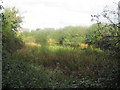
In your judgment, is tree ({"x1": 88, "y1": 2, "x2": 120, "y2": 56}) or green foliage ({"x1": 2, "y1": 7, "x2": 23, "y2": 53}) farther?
green foliage ({"x1": 2, "y1": 7, "x2": 23, "y2": 53})

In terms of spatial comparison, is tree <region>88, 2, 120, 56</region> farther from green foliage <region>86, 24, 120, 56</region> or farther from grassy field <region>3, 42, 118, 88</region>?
grassy field <region>3, 42, 118, 88</region>

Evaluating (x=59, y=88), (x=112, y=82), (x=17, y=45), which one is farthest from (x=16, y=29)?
(x=112, y=82)

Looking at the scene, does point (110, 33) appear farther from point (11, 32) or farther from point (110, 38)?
point (11, 32)

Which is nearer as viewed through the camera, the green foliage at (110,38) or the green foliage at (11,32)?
the green foliage at (110,38)

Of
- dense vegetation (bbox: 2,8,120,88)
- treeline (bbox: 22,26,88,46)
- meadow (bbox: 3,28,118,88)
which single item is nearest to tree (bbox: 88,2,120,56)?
dense vegetation (bbox: 2,8,120,88)

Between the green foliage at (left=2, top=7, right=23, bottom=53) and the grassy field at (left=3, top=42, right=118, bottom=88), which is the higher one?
the green foliage at (left=2, top=7, right=23, bottom=53)

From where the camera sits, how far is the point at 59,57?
7383 millimetres

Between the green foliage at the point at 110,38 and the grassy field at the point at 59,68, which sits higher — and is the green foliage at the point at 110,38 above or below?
above

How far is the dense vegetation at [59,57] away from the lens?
4.65 meters

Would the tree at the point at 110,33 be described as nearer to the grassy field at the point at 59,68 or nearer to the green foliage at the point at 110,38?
the green foliage at the point at 110,38

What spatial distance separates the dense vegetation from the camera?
183 inches

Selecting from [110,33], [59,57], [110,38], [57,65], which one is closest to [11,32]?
[59,57]

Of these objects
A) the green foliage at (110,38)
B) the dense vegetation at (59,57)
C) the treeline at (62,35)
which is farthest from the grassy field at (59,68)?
the green foliage at (110,38)

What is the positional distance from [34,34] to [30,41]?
0.52m
